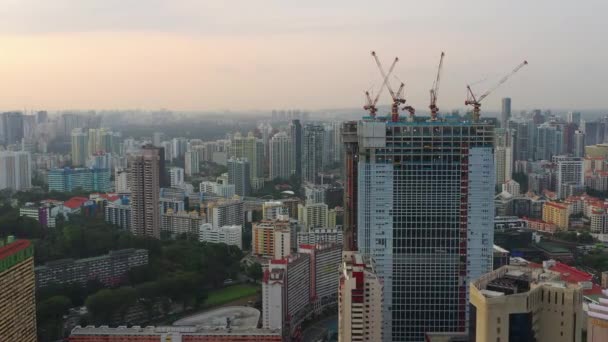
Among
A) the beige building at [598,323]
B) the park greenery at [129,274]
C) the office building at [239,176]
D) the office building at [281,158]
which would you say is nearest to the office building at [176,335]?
the park greenery at [129,274]

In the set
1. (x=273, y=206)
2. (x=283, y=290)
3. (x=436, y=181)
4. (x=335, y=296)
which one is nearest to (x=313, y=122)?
(x=273, y=206)

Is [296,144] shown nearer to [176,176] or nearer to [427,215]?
[176,176]

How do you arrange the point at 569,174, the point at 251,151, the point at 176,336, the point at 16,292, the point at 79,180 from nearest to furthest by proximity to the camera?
the point at 16,292
the point at 176,336
the point at 569,174
the point at 79,180
the point at 251,151

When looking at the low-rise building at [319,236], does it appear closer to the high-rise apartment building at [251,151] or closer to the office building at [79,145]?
the high-rise apartment building at [251,151]

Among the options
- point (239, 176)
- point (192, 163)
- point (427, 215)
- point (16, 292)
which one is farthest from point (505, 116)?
point (16, 292)

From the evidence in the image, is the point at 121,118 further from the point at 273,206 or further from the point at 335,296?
the point at 335,296
